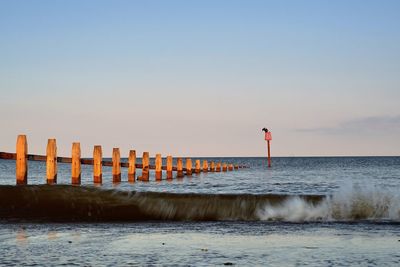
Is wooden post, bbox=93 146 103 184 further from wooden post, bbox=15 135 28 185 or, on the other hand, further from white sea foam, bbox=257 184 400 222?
white sea foam, bbox=257 184 400 222

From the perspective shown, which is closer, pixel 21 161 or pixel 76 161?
pixel 21 161

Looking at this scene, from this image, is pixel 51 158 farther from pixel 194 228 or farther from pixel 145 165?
pixel 145 165

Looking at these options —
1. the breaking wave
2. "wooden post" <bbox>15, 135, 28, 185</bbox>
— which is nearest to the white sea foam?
the breaking wave

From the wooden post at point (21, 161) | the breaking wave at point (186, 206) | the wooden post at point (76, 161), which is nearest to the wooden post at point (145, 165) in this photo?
the wooden post at point (76, 161)

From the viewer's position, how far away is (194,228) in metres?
7.20

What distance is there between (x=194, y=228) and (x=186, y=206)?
1.88 metres

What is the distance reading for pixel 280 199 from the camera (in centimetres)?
930

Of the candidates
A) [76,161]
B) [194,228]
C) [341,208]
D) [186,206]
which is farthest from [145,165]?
[194,228]

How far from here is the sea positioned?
4.87 m

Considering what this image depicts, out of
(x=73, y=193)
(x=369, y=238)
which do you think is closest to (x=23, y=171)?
(x=73, y=193)

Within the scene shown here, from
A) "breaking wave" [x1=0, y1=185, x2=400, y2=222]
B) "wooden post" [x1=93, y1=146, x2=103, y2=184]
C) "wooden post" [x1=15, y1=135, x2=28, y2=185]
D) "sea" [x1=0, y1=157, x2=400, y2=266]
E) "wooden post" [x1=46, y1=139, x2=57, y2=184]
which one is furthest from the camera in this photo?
"wooden post" [x1=93, y1=146, x2=103, y2=184]

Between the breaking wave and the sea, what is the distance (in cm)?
1

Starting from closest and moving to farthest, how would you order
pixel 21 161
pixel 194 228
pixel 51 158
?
1. pixel 194 228
2. pixel 21 161
3. pixel 51 158

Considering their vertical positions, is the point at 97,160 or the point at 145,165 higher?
the point at 97,160
